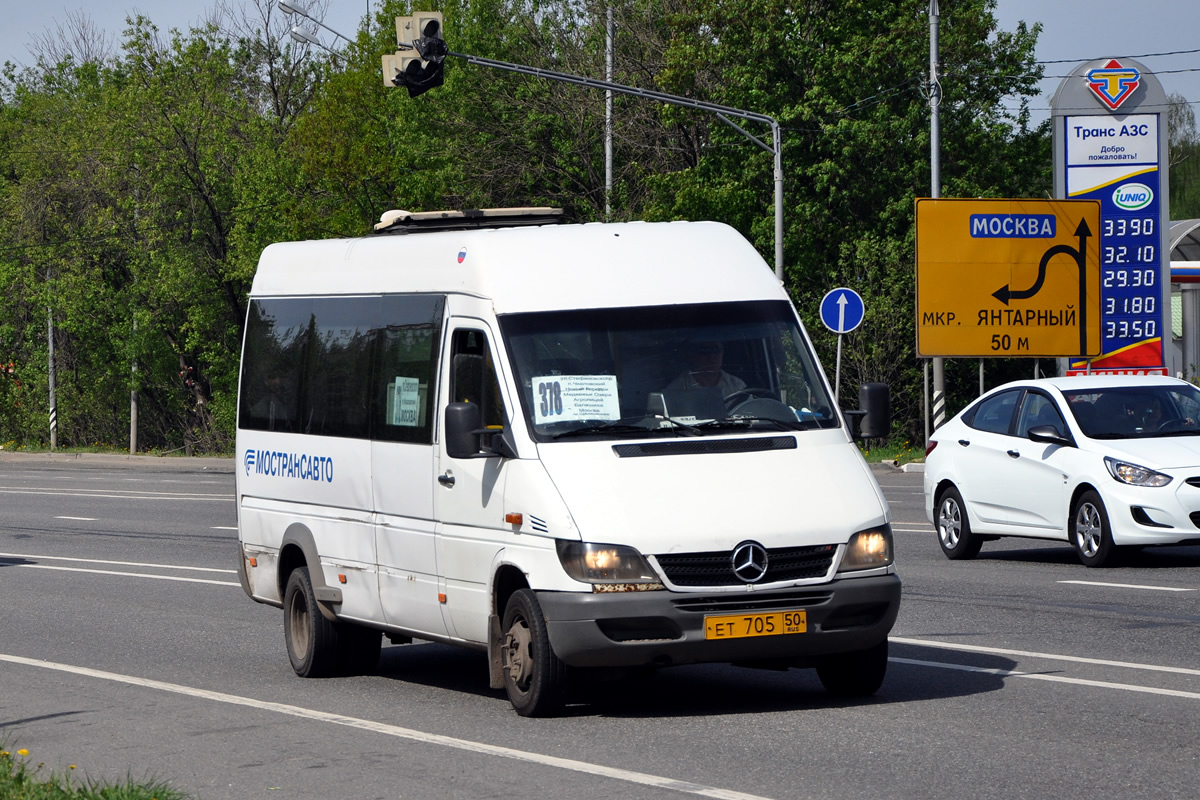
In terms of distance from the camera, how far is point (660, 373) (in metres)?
9.07

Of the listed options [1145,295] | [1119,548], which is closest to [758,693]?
[1119,548]

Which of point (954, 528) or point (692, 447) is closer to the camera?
point (692, 447)

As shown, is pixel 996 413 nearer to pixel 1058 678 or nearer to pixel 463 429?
pixel 1058 678

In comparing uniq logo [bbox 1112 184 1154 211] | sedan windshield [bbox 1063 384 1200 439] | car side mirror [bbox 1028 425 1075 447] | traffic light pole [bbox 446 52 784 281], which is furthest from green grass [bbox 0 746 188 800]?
uniq logo [bbox 1112 184 1154 211]

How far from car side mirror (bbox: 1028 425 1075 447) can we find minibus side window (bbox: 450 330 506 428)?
25.4 ft

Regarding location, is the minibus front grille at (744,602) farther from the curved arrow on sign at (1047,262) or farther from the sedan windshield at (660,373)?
the curved arrow on sign at (1047,262)

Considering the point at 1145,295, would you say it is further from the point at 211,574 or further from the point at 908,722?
the point at 908,722

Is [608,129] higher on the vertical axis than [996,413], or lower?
higher

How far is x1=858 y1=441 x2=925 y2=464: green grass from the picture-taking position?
1357 inches

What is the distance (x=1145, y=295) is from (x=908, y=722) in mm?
26022

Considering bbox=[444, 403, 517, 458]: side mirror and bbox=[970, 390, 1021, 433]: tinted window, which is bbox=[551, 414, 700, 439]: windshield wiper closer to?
bbox=[444, 403, 517, 458]: side mirror

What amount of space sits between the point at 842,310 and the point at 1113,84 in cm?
619

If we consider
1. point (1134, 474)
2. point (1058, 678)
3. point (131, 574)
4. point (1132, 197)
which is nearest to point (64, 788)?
point (1058, 678)

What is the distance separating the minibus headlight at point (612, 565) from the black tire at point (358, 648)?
2.91 m
